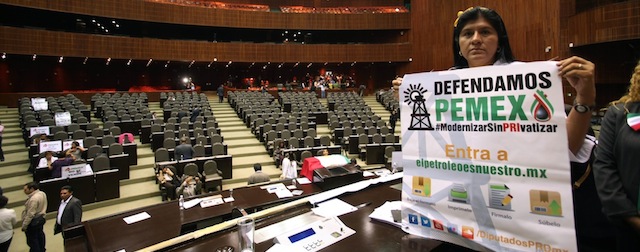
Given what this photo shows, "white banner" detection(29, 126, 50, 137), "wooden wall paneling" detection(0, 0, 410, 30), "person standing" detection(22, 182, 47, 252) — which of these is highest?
"wooden wall paneling" detection(0, 0, 410, 30)

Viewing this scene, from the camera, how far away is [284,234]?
1.81 meters

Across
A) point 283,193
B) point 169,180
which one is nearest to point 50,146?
point 169,180

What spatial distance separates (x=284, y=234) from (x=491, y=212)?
102 cm

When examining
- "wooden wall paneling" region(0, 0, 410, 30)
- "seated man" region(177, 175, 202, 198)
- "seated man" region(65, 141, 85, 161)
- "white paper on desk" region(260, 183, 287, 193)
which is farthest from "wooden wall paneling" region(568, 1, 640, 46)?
"seated man" region(65, 141, 85, 161)

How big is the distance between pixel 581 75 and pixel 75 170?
791 cm

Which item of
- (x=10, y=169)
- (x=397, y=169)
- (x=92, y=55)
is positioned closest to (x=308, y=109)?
(x=10, y=169)

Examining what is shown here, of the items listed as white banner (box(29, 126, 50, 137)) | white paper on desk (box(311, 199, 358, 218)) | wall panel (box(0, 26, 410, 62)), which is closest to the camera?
white paper on desk (box(311, 199, 358, 218))

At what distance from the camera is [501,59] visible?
5.10 ft

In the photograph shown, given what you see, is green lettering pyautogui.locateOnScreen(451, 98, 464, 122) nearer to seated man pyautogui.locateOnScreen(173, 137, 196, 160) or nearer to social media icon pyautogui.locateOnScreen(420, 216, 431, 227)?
social media icon pyautogui.locateOnScreen(420, 216, 431, 227)

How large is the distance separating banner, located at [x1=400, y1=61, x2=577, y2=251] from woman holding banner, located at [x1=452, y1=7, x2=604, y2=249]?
8cm

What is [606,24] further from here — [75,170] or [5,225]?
[5,225]

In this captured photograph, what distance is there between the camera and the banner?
1.25 meters

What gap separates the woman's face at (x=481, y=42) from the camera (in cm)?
152

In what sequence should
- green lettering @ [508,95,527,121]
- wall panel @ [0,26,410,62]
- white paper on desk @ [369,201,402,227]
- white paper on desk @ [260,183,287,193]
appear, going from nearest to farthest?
green lettering @ [508,95,527,121]
white paper on desk @ [369,201,402,227]
white paper on desk @ [260,183,287,193]
wall panel @ [0,26,410,62]
